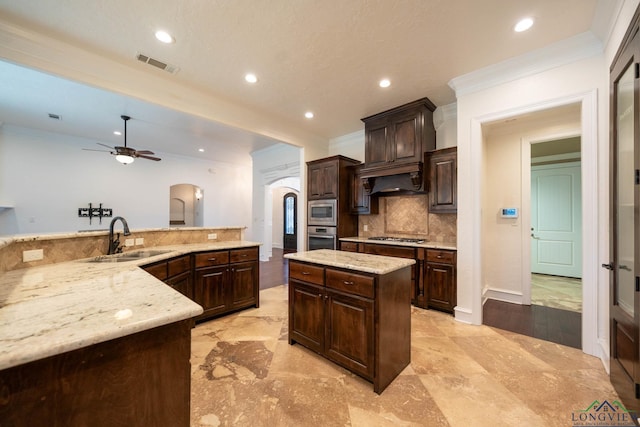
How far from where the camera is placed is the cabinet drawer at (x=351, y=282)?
72.6 inches

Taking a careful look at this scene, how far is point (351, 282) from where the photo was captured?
6.39 feet

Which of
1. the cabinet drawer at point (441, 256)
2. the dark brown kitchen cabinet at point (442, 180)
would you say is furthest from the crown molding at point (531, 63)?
the cabinet drawer at point (441, 256)

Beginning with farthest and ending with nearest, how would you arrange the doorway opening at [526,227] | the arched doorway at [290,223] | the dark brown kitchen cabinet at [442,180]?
the arched doorway at [290,223] < the dark brown kitchen cabinet at [442,180] < the doorway opening at [526,227]

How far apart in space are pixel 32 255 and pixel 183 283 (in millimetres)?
1174

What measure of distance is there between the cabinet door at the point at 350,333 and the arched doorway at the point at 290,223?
737 cm

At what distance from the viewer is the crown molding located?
7.71 ft

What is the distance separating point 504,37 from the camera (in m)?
2.38

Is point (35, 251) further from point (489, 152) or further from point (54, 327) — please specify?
point (489, 152)

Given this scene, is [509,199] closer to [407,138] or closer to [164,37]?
[407,138]

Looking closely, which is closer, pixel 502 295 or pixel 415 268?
pixel 415 268

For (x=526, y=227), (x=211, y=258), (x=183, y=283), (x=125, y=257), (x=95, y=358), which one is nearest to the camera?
(x=95, y=358)

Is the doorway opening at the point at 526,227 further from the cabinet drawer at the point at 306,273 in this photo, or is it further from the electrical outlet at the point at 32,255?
the electrical outlet at the point at 32,255

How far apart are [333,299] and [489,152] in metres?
3.65

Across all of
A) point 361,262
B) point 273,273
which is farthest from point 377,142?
point 273,273
